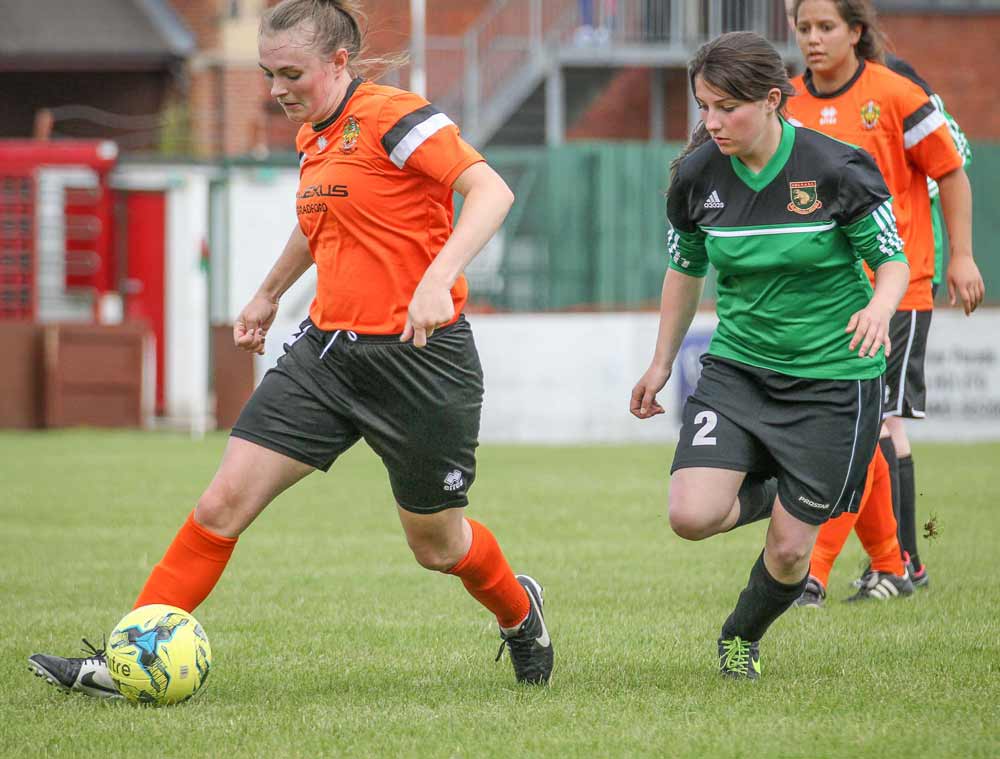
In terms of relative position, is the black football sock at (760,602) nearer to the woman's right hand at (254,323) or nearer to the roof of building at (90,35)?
the woman's right hand at (254,323)

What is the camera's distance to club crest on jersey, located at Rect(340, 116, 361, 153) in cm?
462

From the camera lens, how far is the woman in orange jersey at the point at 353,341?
15.0 ft

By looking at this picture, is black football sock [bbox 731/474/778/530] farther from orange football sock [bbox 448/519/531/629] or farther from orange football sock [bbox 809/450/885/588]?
orange football sock [bbox 809/450/885/588]

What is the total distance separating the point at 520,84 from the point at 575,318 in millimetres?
7812

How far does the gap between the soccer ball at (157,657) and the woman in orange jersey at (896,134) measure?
3.08 meters

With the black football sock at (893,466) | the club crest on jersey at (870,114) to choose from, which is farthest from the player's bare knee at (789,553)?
the club crest on jersey at (870,114)

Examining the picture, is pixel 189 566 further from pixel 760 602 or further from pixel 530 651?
pixel 760 602

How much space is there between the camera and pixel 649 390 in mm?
5051

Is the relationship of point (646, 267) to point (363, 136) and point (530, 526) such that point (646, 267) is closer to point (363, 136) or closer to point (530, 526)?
point (530, 526)

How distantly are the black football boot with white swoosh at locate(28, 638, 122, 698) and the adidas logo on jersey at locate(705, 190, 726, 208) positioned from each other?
2.32 m

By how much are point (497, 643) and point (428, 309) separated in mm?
1985

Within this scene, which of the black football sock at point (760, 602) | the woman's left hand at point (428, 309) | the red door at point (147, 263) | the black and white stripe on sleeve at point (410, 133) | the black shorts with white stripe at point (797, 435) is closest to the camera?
the woman's left hand at point (428, 309)

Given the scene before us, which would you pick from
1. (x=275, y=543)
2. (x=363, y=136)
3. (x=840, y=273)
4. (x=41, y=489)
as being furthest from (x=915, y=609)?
(x=41, y=489)

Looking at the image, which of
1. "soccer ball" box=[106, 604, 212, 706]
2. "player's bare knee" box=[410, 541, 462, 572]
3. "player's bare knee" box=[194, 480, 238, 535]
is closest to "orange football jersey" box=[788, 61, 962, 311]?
"player's bare knee" box=[410, 541, 462, 572]
